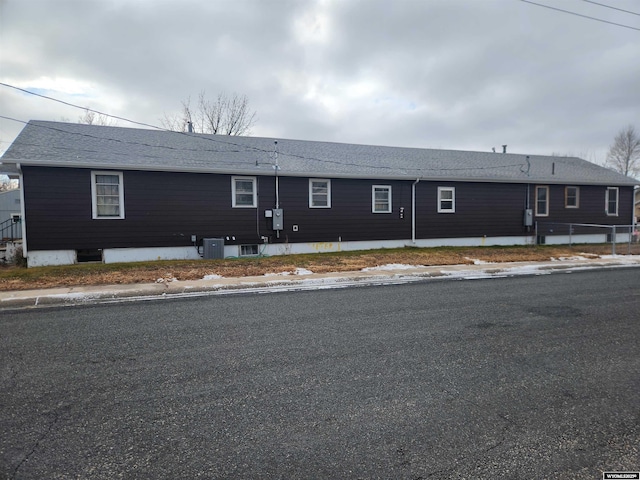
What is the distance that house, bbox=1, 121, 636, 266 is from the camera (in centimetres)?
1296

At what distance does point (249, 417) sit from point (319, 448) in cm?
70

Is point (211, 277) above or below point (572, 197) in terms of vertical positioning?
→ below

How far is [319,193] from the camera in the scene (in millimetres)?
16016

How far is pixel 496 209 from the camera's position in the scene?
19.0 m

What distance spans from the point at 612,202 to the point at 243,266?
825 inches

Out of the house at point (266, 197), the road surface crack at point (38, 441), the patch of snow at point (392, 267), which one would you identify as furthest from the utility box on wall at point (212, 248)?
the road surface crack at point (38, 441)

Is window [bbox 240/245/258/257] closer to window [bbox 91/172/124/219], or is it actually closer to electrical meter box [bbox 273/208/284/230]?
electrical meter box [bbox 273/208/284/230]

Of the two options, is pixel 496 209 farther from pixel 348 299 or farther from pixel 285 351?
pixel 285 351

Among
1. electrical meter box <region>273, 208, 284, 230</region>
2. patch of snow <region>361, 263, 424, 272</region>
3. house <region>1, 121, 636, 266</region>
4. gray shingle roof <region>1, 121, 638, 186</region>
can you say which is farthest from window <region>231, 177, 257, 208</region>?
patch of snow <region>361, 263, 424, 272</region>

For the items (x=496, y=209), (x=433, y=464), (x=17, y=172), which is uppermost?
(x=17, y=172)

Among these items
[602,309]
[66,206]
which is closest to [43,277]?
[66,206]

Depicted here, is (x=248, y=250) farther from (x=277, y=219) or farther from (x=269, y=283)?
(x=269, y=283)

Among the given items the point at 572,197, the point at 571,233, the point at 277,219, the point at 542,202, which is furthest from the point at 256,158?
the point at 572,197

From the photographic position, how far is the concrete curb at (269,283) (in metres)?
7.83
